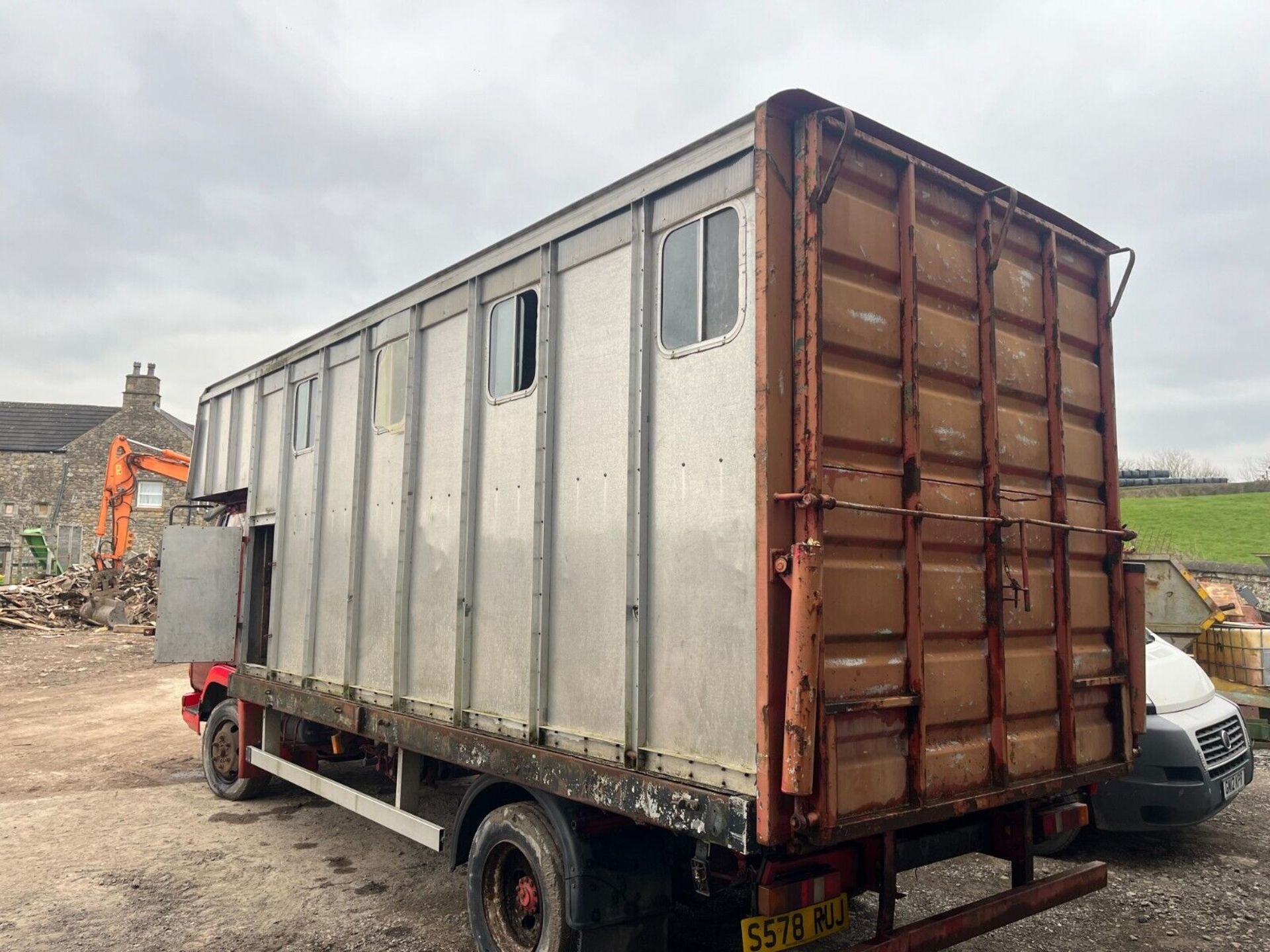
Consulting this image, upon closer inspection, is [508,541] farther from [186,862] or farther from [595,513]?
[186,862]

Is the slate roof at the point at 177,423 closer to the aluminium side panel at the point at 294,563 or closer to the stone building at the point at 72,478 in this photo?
the stone building at the point at 72,478

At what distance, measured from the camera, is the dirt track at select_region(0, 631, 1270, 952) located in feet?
15.3

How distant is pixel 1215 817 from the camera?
6.82 metres

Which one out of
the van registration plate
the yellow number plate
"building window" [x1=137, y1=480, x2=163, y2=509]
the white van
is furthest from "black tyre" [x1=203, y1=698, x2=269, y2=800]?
"building window" [x1=137, y1=480, x2=163, y2=509]

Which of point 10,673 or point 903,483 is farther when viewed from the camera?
point 10,673

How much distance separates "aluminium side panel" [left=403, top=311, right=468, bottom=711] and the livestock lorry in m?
0.02

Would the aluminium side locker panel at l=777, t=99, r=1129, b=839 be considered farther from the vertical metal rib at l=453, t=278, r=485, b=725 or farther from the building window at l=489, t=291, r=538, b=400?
the vertical metal rib at l=453, t=278, r=485, b=725

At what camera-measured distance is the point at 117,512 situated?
2197cm

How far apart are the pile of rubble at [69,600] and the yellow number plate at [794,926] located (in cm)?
2072

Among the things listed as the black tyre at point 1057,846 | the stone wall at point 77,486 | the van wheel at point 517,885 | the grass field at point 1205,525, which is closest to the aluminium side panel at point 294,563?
the van wheel at point 517,885

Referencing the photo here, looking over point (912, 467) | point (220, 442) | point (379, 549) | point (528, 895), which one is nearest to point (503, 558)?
point (379, 549)

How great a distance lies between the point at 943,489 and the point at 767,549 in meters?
1.01

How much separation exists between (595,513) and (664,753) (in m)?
1.04

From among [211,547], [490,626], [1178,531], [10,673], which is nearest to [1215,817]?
[490,626]
